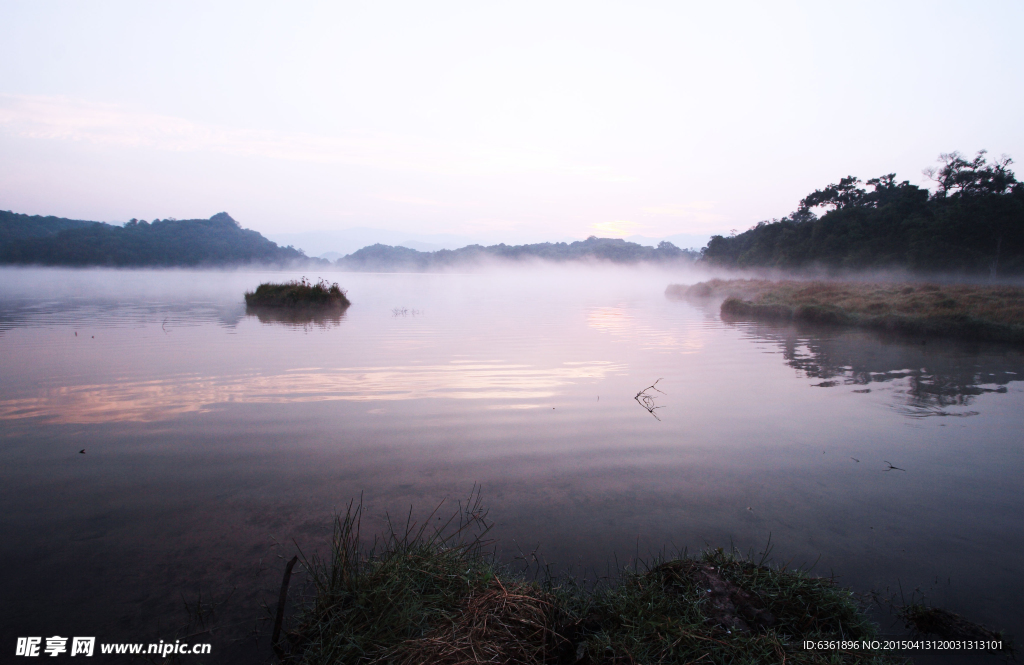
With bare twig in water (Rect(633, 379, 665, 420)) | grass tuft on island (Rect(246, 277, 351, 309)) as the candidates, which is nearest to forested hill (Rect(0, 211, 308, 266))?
grass tuft on island (Rect(246, 277, 351, 309))

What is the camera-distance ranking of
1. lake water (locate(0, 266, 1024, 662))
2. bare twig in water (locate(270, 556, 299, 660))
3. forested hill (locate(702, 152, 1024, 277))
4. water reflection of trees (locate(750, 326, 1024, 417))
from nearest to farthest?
bare twig in water (locate(270, 556, 299, 660)) → lake water (locate(0, 266, 1024, 662)) → water reflection of trees (locate(750, 326, 1024, 417)) → forested hill (locate(702, 152, 1024, 277))

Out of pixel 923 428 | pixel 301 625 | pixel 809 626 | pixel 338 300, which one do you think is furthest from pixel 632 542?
pixel 338 300

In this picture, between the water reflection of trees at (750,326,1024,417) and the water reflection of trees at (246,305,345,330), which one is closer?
the water reflection of trees at (750,326,1024,417)

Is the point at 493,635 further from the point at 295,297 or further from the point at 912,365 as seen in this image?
the point at 295,297

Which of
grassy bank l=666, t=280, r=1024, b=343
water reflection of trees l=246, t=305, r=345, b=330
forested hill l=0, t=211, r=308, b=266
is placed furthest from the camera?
forested hill l=0, t=211, r=308, b=266

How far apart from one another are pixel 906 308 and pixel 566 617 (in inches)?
865

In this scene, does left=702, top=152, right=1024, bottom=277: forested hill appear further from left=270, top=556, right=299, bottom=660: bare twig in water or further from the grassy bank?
left=270, top=556, right=299, bottom=660: bare twig in water

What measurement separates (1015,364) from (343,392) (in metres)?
15.0

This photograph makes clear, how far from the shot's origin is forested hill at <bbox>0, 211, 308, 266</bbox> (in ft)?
366

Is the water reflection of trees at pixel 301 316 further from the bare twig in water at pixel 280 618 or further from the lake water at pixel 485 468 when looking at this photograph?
the bare twig in water at pixel 280 618

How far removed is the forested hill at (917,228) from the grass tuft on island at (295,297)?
4549cm

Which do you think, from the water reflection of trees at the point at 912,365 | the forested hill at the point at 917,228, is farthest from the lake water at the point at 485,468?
the forested hill at the point at 917,228

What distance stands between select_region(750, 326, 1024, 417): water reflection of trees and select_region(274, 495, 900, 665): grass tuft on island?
6510 millimetres

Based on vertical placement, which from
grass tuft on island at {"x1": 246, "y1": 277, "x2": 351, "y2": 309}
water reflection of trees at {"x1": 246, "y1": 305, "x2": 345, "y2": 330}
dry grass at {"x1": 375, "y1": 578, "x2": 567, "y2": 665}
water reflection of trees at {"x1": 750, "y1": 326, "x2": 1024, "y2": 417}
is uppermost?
grass tuft on island at {"x1": 246, "y1": 277, "x2": 351, "y2": 309}
